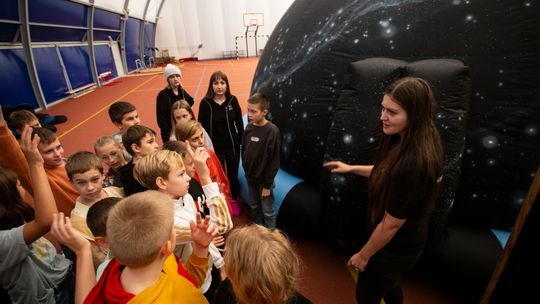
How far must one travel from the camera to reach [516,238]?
3.52 feet

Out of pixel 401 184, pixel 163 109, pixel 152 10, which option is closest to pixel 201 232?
pixel 401 184

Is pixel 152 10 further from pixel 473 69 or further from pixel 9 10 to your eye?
pixel 473 69

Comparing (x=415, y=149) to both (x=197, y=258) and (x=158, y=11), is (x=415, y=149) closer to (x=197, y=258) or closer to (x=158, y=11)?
(x=197, y=258)

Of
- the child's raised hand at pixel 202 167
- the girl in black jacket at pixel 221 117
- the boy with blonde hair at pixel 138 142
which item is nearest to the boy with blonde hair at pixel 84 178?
the boy with blonde hair at pixel 138 142

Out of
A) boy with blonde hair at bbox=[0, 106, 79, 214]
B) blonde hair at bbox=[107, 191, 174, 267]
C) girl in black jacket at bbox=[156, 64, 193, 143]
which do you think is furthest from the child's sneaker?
blonde hair at bbox=[107, 191, 174, 267]

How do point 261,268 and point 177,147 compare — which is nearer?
point 261,268

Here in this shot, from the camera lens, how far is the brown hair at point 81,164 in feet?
6.33

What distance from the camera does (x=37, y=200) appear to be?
4.52 ft

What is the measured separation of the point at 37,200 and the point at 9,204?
310mm

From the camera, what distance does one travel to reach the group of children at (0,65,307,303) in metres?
1.02

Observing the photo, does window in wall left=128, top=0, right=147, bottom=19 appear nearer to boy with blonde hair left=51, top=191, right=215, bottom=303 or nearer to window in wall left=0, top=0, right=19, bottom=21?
window in wall left=0, top=0, right=19, bottom=21

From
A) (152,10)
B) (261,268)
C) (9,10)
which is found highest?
(152,10)

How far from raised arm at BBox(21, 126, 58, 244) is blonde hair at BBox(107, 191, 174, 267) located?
541 mm

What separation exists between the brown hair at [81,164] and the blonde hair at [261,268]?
57.1 inches
